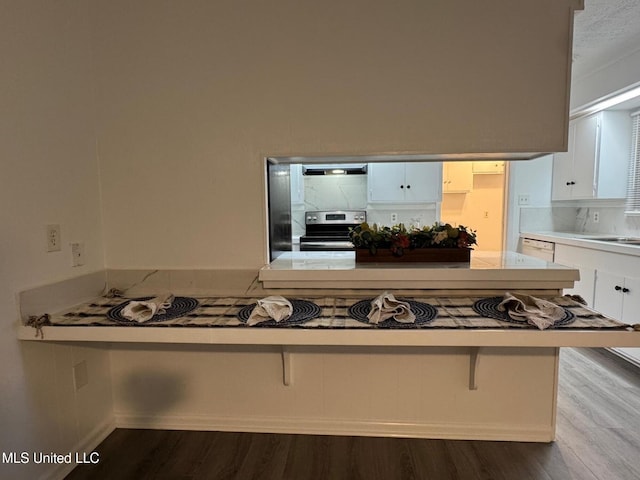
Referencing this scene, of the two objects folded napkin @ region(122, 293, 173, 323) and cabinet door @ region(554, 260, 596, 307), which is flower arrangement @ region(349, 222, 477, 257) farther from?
cabinet door @ region(554, 260, 596, 307)

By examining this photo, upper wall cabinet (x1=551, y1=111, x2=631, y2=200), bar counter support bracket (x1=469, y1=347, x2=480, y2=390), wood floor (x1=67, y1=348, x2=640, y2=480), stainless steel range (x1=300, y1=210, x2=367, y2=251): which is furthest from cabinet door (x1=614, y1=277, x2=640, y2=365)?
stainless steel range (x1=300, y1=210, x2=367, y2=251)

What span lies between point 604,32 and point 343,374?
3015 millimetres

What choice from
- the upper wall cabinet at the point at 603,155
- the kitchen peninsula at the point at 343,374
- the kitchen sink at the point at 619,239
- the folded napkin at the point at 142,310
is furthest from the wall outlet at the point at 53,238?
the upper wall cabinet at the point at 603,155

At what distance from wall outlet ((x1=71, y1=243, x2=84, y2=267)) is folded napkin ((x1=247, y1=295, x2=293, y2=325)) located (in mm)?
941

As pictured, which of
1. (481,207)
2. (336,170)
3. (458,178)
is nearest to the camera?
(336,170)

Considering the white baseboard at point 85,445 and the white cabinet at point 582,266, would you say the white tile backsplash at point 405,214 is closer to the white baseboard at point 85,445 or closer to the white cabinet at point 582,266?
the white cabinet at point 582,266

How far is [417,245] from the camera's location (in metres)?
1.96

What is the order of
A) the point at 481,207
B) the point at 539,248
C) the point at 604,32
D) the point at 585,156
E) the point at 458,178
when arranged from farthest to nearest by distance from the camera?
the point at 481,207 < the point at 458,178 < the point at 539,248 < the point at 585,156 < the point at 604,32

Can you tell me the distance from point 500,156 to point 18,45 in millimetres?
2255

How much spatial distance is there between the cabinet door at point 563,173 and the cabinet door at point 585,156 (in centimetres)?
6

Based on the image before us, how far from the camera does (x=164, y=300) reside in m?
1.69

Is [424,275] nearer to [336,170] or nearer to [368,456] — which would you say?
[368,456]

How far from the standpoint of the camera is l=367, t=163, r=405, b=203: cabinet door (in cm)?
409

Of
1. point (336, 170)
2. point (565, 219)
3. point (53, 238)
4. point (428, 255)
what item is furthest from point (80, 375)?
point (565, 219)
